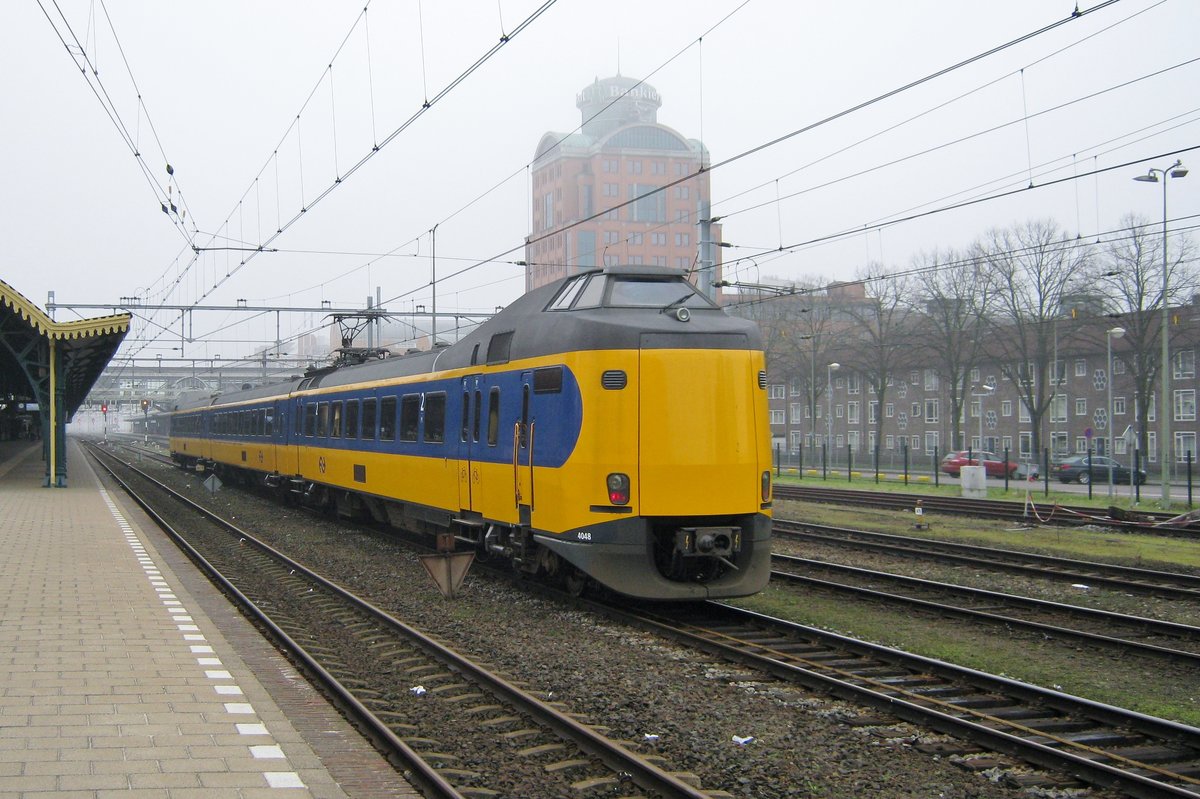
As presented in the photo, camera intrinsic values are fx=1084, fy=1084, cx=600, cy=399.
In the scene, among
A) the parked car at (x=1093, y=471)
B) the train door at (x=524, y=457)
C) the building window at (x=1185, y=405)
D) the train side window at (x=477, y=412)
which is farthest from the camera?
the building window at (x=1185, y=405)

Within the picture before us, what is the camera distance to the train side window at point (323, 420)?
912 inches

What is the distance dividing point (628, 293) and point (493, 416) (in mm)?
2524

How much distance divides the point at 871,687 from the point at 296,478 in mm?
20304

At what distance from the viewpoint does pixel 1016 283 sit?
4759 cm

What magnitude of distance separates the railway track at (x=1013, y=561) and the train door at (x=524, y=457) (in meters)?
7.49

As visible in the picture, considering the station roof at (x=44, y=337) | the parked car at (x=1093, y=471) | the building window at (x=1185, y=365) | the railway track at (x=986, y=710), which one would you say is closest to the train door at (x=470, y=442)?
the railway track at (x=986, y=710)

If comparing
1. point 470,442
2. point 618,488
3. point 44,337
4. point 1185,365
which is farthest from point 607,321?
point 1185,365

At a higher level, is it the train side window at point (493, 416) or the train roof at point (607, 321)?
A: the train roof at point (607, 321)

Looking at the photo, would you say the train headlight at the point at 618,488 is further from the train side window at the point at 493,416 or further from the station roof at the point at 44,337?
the station roof at the point at 44,337

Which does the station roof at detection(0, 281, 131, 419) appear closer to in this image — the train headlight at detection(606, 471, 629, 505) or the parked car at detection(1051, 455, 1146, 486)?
the train headlight at detection(606, 471, 629, 505)

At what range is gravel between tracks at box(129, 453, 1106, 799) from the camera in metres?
6.39

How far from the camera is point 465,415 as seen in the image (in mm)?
14547

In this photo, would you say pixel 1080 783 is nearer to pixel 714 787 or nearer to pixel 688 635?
pixel 714 787

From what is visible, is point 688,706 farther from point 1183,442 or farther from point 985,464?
point 1183,442
